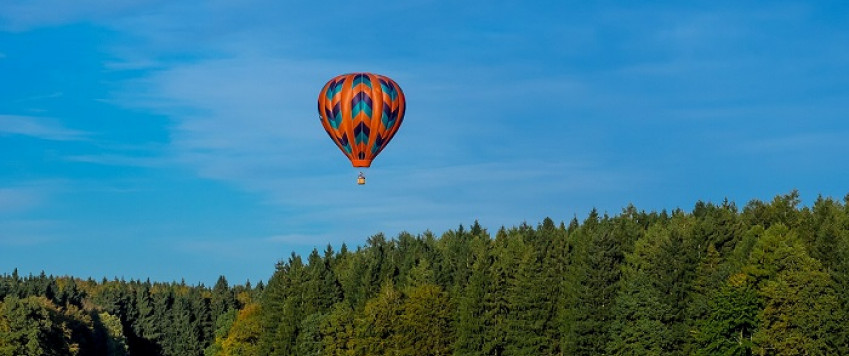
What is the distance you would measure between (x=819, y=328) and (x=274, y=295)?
74966mm

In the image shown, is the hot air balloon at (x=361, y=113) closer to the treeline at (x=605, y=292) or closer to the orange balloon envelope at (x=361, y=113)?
the orange balloon envelope at (x=361, y=113)

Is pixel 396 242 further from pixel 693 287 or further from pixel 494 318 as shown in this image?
pixel 693 287

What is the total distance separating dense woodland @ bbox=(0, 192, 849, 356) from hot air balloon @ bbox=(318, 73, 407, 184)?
705 inches

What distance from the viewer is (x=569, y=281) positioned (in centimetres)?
11394

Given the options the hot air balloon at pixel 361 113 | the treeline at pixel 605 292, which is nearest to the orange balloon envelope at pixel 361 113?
the hot air balloon at pixel 361 113

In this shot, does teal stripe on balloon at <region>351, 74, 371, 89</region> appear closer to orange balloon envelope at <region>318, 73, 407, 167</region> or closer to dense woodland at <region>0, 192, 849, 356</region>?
orange balloon envelope at <region>318, 73, 407, 167</region>

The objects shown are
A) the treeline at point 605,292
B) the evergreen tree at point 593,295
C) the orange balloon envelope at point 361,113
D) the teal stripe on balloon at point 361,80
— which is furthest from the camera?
the teal stripe on balloon at point 361,80

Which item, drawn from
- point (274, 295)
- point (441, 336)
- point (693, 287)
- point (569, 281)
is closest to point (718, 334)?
point (693, 287)

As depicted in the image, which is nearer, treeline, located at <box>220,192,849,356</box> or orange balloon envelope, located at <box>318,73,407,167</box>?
treeline, located at <box>220,192,849,356</box>

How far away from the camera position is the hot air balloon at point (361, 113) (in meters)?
108

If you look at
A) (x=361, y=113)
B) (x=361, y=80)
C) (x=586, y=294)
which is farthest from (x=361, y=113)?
(x=586, y=294)

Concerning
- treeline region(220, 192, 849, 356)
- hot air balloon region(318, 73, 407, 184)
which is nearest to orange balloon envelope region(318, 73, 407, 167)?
hot air balloon region(318, 73, 407, 184)

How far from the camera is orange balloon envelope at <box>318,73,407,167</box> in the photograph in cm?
10838

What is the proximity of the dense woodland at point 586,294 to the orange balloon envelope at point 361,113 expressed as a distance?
58.6 feet
